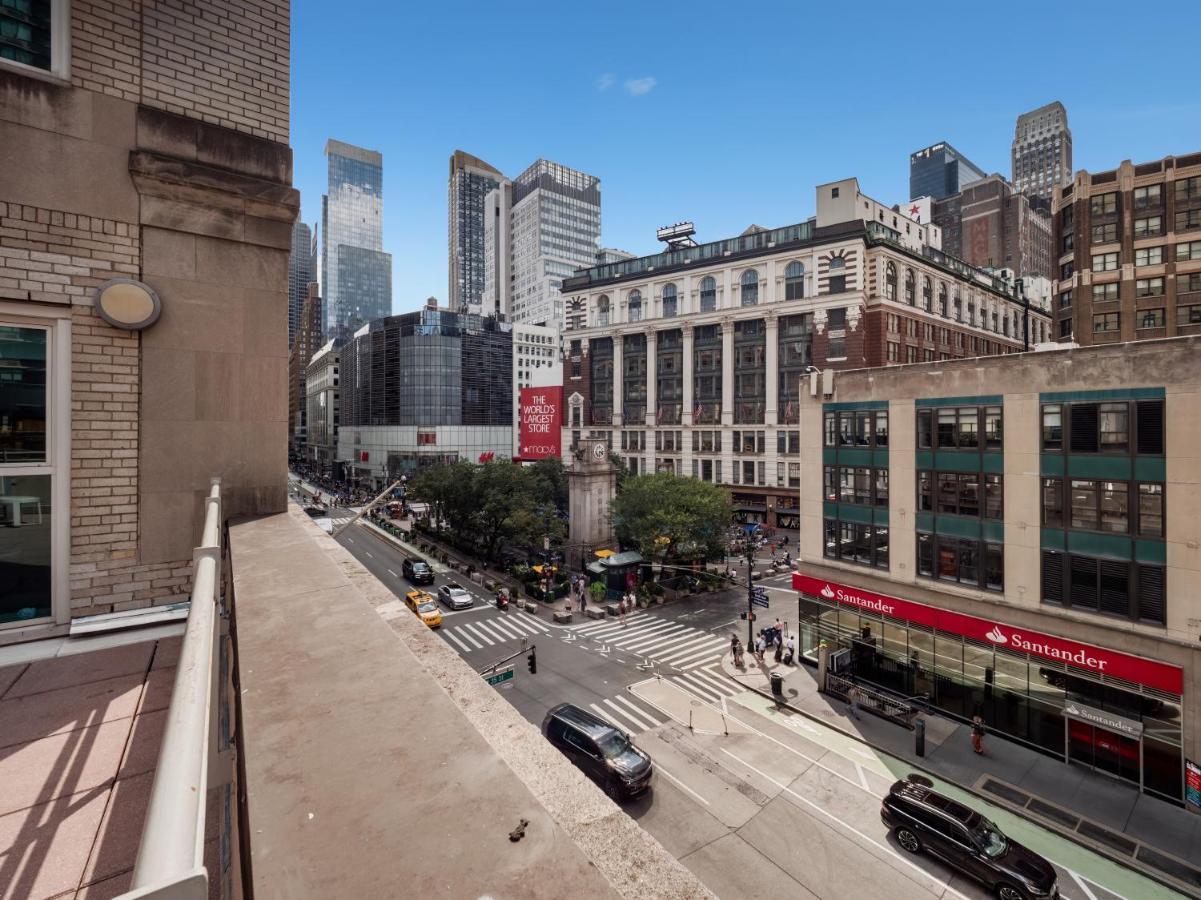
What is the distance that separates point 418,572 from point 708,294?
134ft

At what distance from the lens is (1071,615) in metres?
19.1

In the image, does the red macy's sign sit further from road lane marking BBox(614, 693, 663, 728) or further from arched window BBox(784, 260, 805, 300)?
arched window BBox(784, 260, 805, 300)

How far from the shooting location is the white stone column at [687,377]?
6341 centimetres

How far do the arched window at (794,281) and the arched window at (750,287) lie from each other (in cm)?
304

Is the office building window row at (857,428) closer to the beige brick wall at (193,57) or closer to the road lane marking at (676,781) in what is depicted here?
the road lane marking at (676,781)

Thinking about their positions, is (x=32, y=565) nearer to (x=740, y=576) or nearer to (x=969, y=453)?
(x=969, y=453)

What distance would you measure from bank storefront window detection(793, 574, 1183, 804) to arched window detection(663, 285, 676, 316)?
1740 inches

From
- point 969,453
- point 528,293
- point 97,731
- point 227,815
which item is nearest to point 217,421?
point 97,731

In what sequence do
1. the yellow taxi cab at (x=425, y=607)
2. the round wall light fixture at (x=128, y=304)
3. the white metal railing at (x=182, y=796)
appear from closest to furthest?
the white metal railing at (x=182, y=796)
the round wall light fixture at (x=128, y=304)
the yellow taxi cab at (x=425, y=607)

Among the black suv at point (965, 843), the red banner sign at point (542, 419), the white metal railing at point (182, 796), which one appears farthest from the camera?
the red banner sign at point (542, 419)

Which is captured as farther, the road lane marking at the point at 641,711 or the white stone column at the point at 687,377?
the white stone column at the point at 687,377

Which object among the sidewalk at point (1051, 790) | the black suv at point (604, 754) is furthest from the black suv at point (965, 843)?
the black suv at point (604, 754)

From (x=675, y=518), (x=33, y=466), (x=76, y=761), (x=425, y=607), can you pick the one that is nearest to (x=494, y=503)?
(x=425, y=607)

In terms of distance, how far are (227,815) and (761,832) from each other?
1635cm
